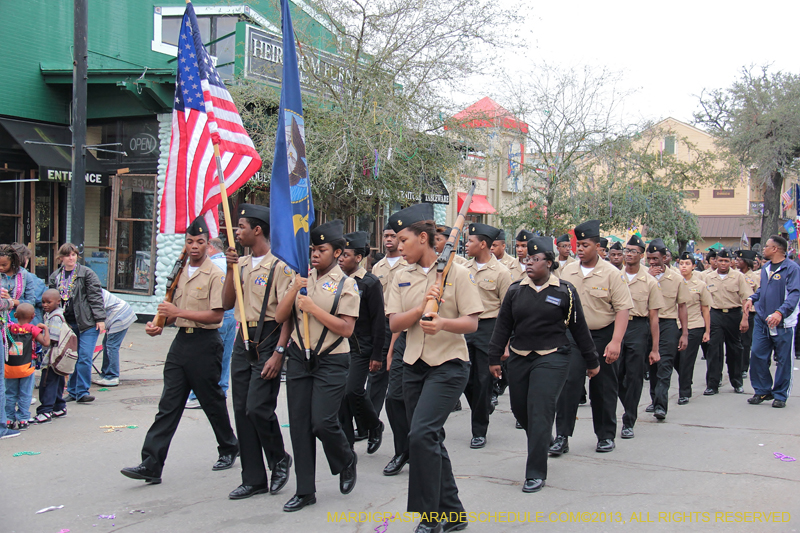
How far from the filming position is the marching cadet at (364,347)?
260 inches

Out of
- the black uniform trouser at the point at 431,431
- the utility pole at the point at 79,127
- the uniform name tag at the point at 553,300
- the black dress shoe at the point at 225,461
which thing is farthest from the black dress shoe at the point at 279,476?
the utility pole at the point at 79,127

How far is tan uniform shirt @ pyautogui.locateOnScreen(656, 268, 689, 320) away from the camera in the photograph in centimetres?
896

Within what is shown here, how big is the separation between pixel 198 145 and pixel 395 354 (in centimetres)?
262

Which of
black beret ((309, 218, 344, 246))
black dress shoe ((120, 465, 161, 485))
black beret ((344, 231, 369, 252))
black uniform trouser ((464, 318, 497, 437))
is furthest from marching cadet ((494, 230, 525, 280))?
black dress shoe ((120, 465, 161, 485))

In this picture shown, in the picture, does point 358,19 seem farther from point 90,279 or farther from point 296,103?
point 296,103

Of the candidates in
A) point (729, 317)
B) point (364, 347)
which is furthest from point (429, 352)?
point (729, 317)

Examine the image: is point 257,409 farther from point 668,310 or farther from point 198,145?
point 668,310

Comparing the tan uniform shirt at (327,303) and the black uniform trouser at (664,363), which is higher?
the tan uniform shirt at (327,303)

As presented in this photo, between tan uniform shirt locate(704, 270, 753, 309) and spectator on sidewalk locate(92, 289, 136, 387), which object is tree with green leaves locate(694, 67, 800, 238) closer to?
tan uniform shirt locate(704, 270, 753, 309)

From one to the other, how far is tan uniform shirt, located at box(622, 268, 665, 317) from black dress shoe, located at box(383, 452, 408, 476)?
10.7 feet

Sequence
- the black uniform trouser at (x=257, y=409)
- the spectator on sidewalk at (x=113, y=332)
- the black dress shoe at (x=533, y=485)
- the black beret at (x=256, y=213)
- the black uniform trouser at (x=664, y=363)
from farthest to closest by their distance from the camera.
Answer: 1. the spectator on sidewalk at (x=113, y=332)
2. the black uniform trouser at (x=664, y=363)
3. the black beret at (x=256, y=213)
4. the black dress shoe at (x=533, y=485)
5. the black uniform trouser at (x=257, y=409)

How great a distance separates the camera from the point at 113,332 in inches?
379

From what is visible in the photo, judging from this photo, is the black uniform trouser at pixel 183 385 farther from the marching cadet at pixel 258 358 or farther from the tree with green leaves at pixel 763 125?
the tree with green leaves at pixel 763 125

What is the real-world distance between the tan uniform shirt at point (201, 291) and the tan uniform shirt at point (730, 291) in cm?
791
